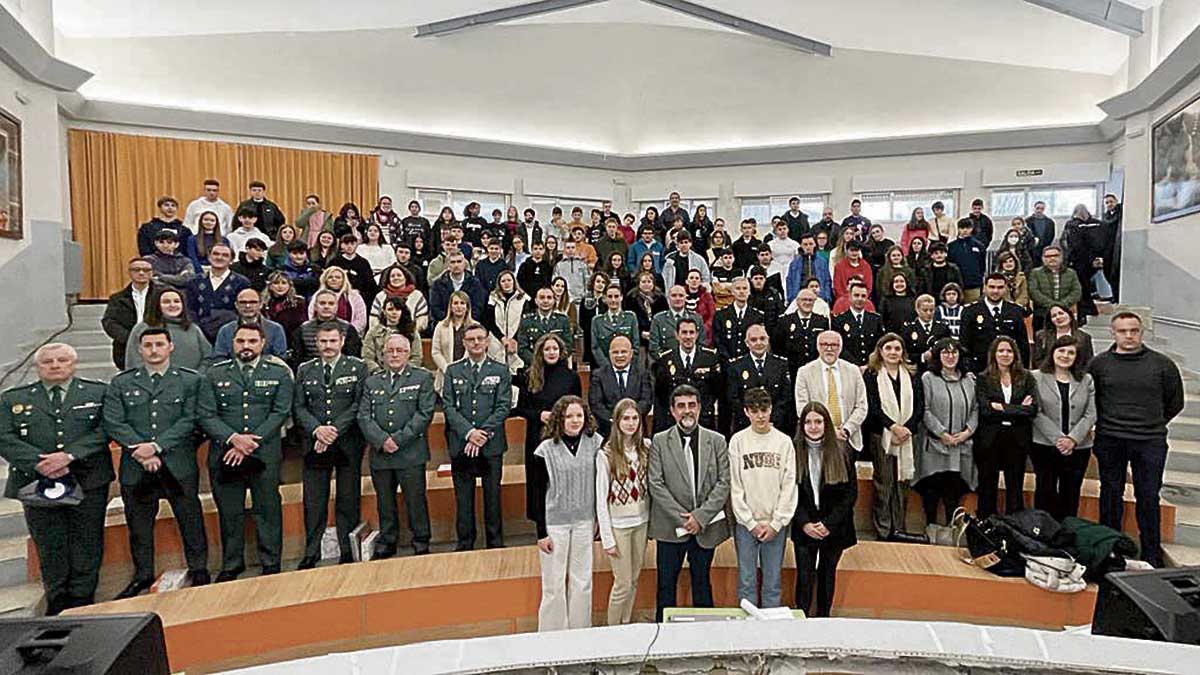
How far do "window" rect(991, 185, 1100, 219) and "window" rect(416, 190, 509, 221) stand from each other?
8.55 metres

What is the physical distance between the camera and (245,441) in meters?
4.36

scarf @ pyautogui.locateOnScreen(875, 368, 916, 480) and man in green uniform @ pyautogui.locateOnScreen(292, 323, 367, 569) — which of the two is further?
scarf @ pyautogui.locateOnScreen(875, 368, 916, 480)

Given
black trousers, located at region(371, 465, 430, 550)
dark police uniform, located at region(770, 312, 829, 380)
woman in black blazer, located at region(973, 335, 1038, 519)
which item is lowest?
black trousers, located at region(371, 465, 430, 550)

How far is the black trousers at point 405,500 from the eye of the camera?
482 cm

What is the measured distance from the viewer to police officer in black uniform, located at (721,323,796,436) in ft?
16.9

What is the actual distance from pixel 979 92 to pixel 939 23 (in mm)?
2119

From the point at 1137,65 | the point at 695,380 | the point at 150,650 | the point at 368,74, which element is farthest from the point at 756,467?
the point at 368,74

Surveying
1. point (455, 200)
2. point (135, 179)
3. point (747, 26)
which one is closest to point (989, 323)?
point (747, 26)

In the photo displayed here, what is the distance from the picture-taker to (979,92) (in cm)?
1193

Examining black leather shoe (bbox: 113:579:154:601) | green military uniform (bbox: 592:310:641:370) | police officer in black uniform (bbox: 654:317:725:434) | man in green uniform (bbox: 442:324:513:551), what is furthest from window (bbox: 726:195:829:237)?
black leather shoe (bbox: 113:579:154:601)

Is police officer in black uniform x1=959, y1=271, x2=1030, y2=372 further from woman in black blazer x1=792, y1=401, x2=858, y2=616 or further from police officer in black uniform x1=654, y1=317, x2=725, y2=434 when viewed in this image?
woman in black blazer x1=792, y1=401, x2=858, y2=616

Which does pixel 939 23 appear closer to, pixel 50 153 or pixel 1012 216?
pixel 1012 216

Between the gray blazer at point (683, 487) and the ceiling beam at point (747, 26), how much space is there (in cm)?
835

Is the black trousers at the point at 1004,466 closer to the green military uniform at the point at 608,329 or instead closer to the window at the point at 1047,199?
the green military uniform at the point at 608,329
